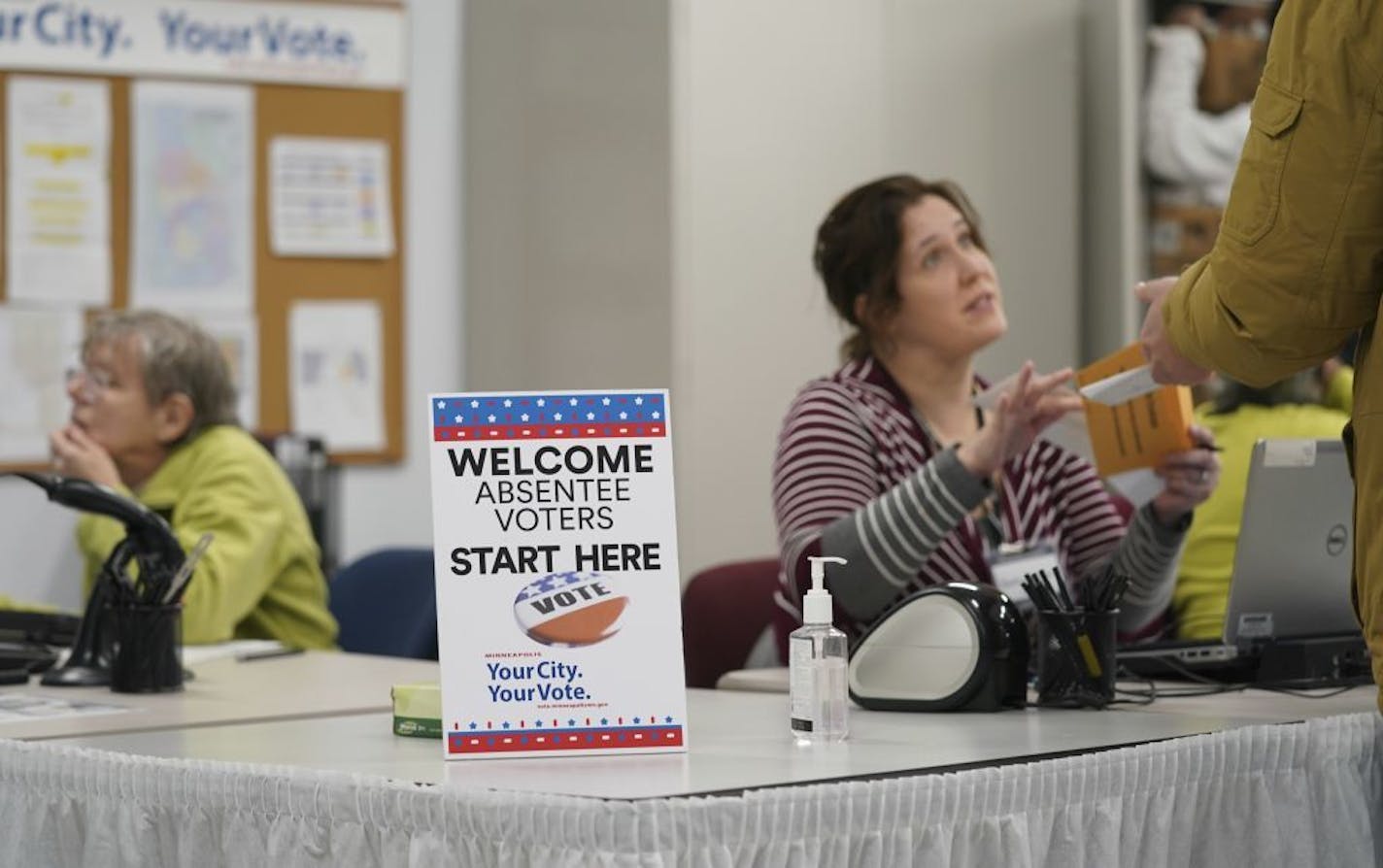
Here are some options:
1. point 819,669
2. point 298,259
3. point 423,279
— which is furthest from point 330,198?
point 819,669

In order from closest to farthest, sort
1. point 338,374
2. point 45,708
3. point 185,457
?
point 45,708, point 185,457, point 338,374

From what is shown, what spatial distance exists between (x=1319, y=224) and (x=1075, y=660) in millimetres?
542

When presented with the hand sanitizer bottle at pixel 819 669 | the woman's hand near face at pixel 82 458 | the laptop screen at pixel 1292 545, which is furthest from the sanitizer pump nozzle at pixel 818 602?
the woman's hand near face at pixel 82 458

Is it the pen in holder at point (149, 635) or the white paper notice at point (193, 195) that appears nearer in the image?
the pen in holder at point (149, 635)

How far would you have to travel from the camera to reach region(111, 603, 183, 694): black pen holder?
2156mm

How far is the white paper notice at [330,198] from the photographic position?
4062 mm

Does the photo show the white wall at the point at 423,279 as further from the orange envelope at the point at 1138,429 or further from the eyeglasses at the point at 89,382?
the orange envelope at the point at 1138,429

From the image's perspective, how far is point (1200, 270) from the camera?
5.46 ft

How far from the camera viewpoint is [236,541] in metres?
2.75

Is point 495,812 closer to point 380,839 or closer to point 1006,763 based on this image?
point 380,839

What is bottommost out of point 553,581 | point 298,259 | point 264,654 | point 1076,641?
point 264,654

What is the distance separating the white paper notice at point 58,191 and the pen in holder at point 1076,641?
2.60 m

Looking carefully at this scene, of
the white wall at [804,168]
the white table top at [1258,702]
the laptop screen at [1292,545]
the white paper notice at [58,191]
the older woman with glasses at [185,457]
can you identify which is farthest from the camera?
the white paper notice at [58,191]

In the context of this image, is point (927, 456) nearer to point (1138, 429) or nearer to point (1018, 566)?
point (1018, 566)
